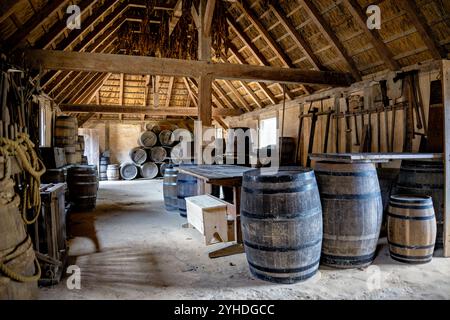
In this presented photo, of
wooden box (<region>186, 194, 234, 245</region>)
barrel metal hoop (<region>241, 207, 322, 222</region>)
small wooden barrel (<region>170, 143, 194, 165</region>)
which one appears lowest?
wooden box (<region>186, 194, 234, 245</region>)

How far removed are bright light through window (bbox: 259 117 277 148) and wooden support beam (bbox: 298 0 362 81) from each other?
4.01m

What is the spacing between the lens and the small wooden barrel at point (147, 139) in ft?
43.2

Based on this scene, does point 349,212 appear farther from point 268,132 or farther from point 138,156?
point 138,156

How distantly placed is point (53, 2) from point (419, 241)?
208 inches

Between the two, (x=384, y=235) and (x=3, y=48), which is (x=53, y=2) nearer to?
(x=3, y=48)

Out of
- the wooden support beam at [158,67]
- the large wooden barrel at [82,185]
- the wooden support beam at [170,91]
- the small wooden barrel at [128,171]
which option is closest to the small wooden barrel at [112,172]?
the small wooden barrel at [128,171]

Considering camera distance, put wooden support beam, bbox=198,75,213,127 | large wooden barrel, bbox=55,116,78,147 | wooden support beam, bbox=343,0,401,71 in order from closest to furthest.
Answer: wooden support beam, bbox=343,0,401,71 < wooden support beam, bbox=198,75,213,127 < large wooden barrel, bbox=55,116,78,147

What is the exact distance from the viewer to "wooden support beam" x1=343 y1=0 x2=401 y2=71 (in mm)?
5301

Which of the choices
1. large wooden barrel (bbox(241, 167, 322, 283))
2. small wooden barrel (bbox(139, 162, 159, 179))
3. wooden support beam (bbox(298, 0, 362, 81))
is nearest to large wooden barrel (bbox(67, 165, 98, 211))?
large wooden barrel (bbox(241, 167, 322, 283))

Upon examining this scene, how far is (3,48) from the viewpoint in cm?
441

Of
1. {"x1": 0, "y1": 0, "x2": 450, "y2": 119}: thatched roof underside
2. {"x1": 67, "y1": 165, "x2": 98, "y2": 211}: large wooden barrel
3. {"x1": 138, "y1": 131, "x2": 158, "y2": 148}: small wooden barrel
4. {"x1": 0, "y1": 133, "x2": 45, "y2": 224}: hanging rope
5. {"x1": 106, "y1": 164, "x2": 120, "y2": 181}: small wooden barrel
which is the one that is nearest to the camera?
{"x1": 0, "y1": 133, "x2": 45, "y2": 224}: hanging rope

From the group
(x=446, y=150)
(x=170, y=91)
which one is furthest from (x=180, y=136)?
(x=446, y=150)

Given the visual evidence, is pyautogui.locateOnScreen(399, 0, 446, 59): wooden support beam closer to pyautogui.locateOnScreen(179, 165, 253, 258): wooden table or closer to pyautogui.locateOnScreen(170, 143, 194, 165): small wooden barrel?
pyautogui.locateOnScreen(179, 165, 253, 258): wooden table
